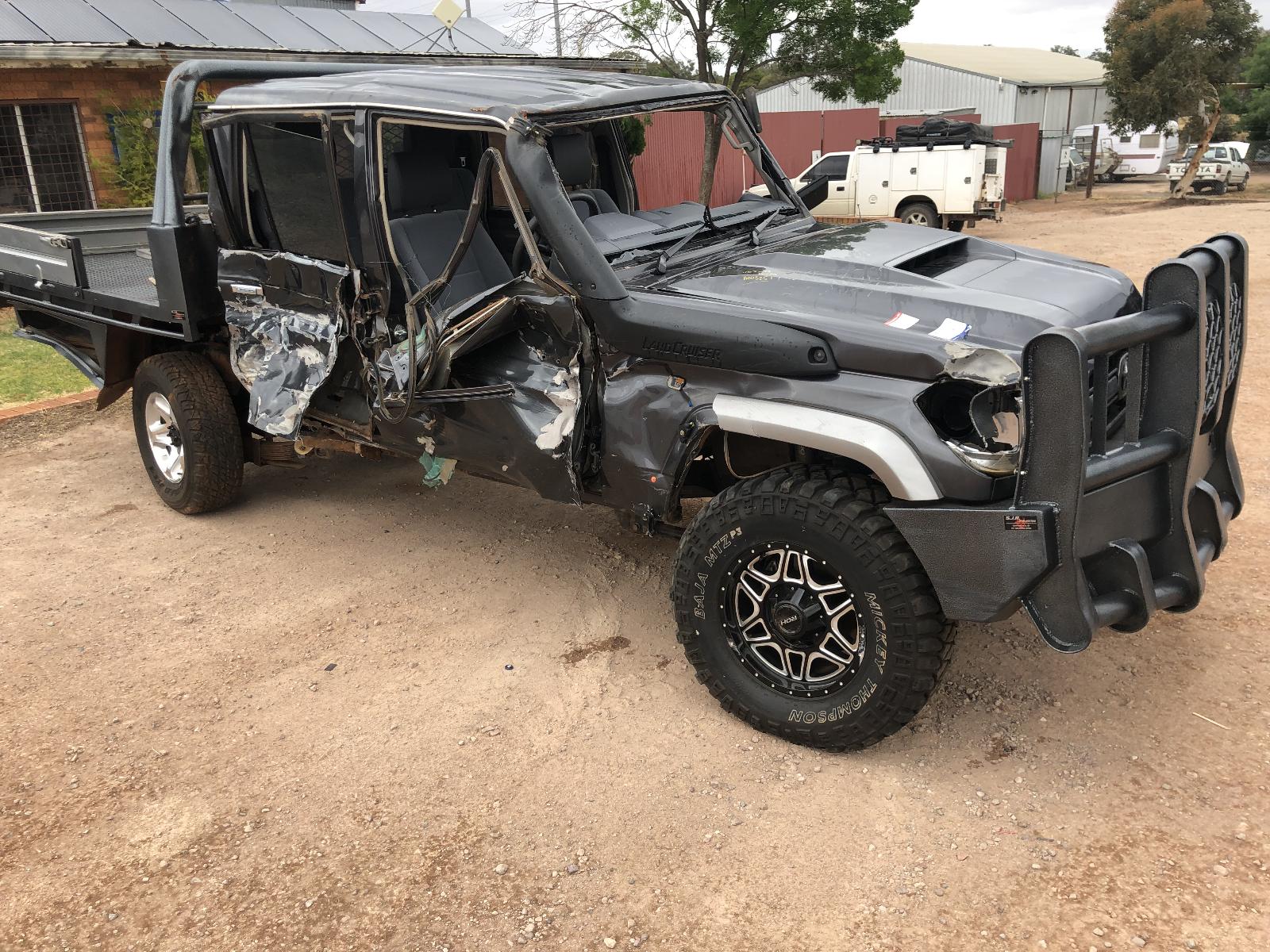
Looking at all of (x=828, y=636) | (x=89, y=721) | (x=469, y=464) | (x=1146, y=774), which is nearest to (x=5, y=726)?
(x=89, y=721)

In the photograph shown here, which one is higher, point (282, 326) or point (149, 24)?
point (149, 24)

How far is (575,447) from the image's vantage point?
379cm

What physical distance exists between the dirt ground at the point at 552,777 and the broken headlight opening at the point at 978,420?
1.09 m

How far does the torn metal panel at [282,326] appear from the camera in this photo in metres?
4.41

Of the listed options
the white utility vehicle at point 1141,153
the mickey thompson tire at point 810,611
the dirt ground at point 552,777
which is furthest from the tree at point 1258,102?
the mickey thompson tire at point 810,611

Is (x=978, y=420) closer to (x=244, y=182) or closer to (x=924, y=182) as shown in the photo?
(x=244, y=182)

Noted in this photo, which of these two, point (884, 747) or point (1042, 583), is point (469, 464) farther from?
point (1042, 583)

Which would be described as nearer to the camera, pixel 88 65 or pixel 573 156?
pixel 573 156

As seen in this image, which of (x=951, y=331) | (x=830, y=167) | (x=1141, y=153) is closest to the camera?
(x=951, y=331)

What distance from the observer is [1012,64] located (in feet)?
138

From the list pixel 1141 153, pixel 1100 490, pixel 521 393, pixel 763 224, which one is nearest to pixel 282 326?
pixel 521 393

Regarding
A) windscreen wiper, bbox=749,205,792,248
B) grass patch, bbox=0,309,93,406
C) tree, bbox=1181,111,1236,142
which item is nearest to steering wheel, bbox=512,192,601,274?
windscreen wiper, bbox=749,205,792,248

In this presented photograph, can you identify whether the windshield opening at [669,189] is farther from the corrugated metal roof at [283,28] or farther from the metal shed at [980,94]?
the metal shed at [980,94]

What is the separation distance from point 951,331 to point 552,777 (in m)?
1.96
